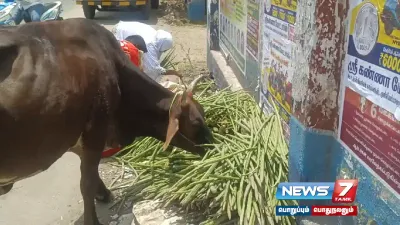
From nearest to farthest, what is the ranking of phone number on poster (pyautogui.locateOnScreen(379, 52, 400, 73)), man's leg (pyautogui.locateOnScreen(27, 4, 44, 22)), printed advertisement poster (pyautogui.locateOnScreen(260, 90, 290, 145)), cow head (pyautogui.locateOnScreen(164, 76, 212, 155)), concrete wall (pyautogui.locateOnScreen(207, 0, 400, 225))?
phone number on poster (pyautogui.locateOnScreen(379, 52, 400, 73)) < concrete wall (pyautogui.locateOnScreen(207, 0, 400, 225)) < printed advertisement poster (pyautogui.locateOnScreen(260, 90, 290, 145)) < cow head (pyautogui.locateOnScreen(164, 76, 212, 155)) < man's leg (pyautogui.locateOnScreen(27, 4, 44, 22))

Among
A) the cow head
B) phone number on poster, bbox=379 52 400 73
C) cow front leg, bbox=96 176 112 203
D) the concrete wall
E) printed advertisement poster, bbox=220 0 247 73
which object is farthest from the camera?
printed advertisement poster, bbox=220 0 247 73

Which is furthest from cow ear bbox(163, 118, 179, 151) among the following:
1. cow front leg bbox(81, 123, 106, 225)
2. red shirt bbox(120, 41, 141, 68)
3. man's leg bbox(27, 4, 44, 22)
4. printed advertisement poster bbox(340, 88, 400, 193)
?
man's leg bbox(27, 4, 44, 22)

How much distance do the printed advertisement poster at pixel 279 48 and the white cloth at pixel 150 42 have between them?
1904 mm

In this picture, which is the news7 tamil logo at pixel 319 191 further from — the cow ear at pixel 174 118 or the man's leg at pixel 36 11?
the man's leg at pixel 36 11

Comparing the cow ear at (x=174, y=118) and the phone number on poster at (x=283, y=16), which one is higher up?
the phone number on poster at (x=283, y=16)

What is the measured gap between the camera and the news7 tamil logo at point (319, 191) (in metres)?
2.09

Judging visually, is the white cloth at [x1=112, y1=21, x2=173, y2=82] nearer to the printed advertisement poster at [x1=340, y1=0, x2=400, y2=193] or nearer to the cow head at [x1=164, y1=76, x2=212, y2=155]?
the cow head at [x1=164, y1=76, x2=212, y2=155]

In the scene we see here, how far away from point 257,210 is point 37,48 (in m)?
1.73

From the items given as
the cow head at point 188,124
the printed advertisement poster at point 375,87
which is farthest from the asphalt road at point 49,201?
the printed advertisement poster at point 375,87

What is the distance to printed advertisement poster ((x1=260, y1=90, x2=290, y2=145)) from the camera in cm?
330

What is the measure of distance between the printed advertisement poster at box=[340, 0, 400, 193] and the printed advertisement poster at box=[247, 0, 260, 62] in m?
1.86

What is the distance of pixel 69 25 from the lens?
3441 mm

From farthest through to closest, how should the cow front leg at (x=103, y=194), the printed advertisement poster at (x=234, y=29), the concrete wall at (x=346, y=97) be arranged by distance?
the printed advertisement poster at (x=234, y=29)
the cow front leg at (x=103, y=194)
the concrete wall at (x=346, y=97)

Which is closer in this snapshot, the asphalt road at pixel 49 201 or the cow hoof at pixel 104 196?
the asphalt road at pixel 49 201
